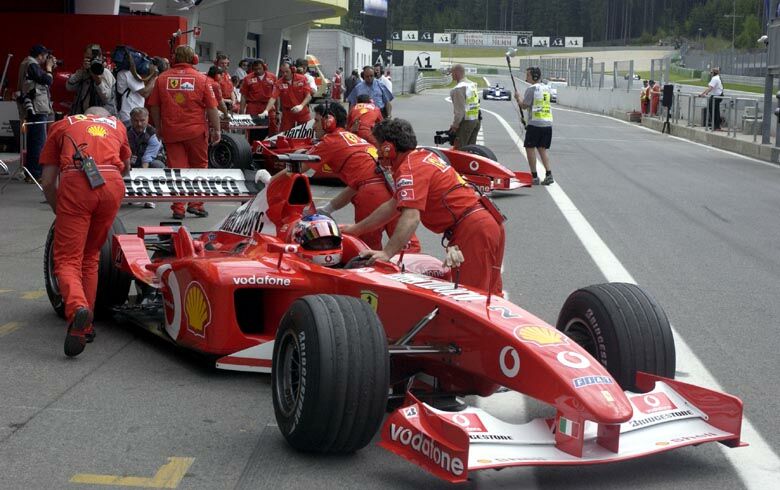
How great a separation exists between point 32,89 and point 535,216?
23.5 feet

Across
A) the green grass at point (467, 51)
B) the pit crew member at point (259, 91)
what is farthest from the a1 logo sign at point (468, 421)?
the green grass at point (467, 51)

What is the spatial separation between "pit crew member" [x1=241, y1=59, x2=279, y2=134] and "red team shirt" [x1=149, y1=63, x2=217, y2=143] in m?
6.83

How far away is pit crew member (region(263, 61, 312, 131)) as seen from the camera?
1922 cm

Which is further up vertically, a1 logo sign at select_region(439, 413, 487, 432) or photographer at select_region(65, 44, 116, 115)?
photographer at select_region(65, 44, 116, 115)

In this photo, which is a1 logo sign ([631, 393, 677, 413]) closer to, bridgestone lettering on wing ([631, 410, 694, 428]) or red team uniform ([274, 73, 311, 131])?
bridgestone lettering on wing ([631, 410, 694, 428])

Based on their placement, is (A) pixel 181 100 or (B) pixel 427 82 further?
(B) pixel 427 82

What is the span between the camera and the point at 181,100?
1259 cm

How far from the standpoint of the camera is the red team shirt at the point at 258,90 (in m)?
19.7

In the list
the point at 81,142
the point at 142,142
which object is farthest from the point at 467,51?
the point at 81,142

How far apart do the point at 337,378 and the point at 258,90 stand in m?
15.4

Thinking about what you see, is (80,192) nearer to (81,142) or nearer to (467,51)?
(81,142)

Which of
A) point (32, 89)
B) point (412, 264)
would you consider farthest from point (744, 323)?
point (32, 89)

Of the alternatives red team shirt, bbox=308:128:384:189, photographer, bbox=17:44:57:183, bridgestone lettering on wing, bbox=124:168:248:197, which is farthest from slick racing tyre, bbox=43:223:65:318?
photographer, bbox=17:44:57:183

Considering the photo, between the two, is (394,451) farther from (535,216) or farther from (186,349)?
(535,216)
